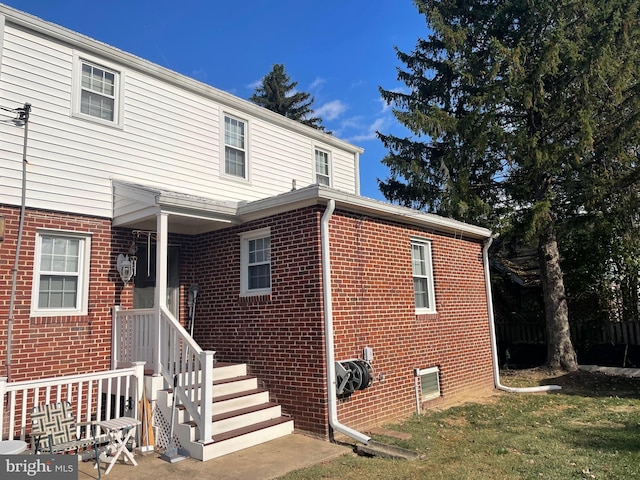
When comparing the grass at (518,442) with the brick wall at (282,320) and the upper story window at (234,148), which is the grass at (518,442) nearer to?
the brick wall at (282,320)

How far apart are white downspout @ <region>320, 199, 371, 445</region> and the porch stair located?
76cm

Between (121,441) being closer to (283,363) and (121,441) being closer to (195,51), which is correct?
(283,363)

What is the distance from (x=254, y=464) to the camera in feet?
18.3

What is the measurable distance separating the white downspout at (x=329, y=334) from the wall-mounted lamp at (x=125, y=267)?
3336 millimetres

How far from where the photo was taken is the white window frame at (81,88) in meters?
7.75

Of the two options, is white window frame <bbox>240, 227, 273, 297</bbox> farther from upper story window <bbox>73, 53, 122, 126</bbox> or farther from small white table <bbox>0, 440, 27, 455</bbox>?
small white table <bbox>0, 440, 27, 455</bbox>

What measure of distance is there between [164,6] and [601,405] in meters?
13.1

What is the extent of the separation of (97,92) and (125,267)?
3.11 meters

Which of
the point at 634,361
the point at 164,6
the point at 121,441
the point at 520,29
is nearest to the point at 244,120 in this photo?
the point at 164,6

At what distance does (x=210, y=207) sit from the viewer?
7559mm

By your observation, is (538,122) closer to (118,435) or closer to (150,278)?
(150,278)

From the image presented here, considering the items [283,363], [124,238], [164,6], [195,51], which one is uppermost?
[195,51]

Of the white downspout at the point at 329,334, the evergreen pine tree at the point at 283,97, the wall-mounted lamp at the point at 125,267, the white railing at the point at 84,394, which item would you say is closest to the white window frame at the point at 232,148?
the wall-mounted lamp at the point at 125,267

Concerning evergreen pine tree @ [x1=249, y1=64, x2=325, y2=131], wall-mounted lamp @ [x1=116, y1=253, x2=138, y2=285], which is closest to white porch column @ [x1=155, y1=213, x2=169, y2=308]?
wall-mounted lamp @ [x1=116, y1=253, x2=138, y2=285]
